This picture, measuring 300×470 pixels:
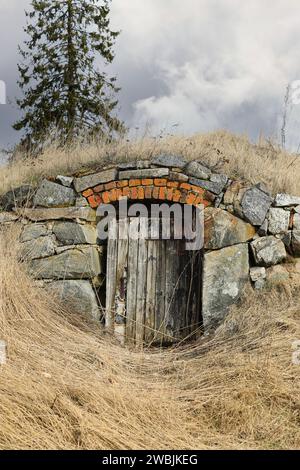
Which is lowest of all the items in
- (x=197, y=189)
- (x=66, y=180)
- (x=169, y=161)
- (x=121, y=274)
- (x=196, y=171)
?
(x=121, y=274)

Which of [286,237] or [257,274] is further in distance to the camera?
[286,237]

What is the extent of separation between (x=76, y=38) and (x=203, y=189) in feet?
34.5

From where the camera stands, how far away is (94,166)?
6125 mm

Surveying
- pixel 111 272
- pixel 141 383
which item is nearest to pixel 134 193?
pixel 111 272

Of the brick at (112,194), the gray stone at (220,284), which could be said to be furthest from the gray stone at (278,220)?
the brick at (112,194)

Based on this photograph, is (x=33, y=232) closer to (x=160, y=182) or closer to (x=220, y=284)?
(x=160, y=182)

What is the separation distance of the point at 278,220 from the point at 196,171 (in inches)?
48.0

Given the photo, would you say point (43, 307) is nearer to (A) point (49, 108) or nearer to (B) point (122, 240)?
(B) point (122, 240)

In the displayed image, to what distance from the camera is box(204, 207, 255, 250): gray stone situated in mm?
5785

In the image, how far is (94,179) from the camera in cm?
591

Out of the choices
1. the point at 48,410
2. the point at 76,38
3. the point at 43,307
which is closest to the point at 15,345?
the point at 43,307

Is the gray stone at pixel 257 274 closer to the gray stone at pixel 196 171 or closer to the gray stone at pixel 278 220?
the gray stone at pixel 278 220
